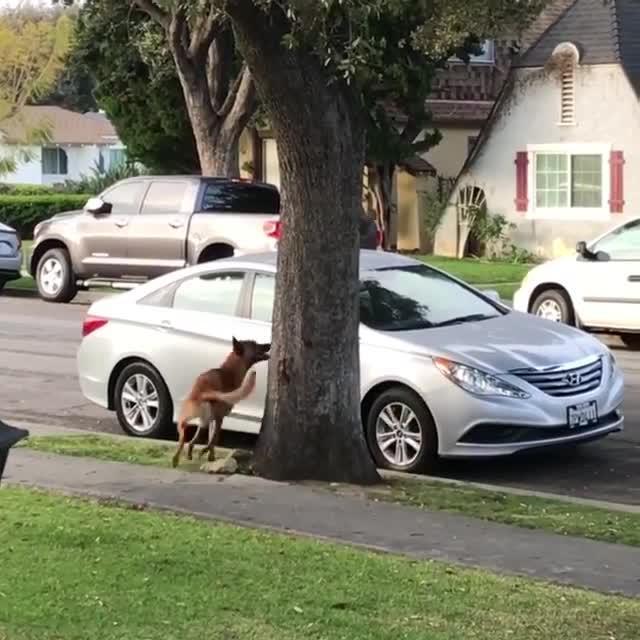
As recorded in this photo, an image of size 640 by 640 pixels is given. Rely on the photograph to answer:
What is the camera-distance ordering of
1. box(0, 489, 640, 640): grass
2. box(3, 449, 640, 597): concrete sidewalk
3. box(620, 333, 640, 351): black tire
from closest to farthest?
1. box(0, 489, 640, 640): grass
2. box(3, 449, 640, 597): concrete sidewalk
3. box(620, 333, 640, 351): black tire

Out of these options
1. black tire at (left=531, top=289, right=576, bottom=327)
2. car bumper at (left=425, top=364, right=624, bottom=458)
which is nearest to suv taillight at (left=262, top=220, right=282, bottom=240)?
black tire at (left=531, top=289, right=576, bottom=327)

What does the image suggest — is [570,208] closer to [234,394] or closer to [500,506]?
[234,394]

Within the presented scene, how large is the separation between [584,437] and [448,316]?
1458mm

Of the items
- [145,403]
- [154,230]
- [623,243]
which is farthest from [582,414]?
[154,230]

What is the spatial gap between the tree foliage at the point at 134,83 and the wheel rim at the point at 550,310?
12.2 metres

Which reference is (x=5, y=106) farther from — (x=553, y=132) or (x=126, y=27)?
(x=553, y=132)

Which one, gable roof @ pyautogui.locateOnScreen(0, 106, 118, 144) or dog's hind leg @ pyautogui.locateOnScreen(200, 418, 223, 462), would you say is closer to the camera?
dog's hind leg @ pyautogui.locateOnScreen(200, 418, 223, 462)

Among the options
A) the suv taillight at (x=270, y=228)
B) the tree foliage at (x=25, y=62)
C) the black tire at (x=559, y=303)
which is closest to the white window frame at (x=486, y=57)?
the tree foliage at (x=25, y=62)

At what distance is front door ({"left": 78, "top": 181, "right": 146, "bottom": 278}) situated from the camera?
22.8 m

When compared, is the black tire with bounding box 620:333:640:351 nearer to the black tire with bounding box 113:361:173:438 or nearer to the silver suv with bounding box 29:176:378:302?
the silver suv with bounding box 29:176:378:302

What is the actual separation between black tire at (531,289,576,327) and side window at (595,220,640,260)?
0.75 meters

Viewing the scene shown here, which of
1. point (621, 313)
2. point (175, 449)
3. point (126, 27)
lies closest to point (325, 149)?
point (175, 449)

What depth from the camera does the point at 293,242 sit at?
31.3 ft

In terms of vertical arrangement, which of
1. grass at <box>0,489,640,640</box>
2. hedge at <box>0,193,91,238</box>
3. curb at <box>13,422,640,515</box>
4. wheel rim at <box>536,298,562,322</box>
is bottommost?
curb at <box>13,422,640,515</box>
